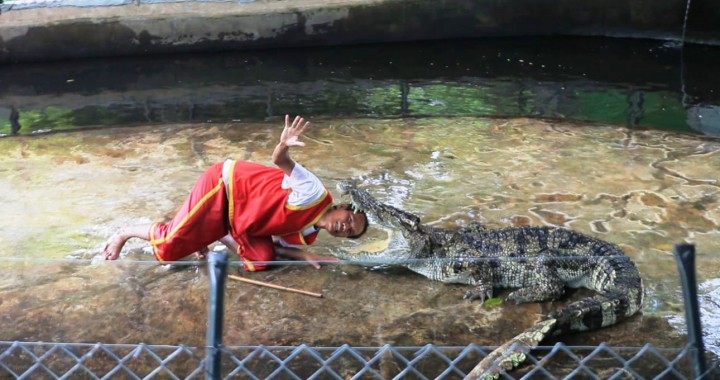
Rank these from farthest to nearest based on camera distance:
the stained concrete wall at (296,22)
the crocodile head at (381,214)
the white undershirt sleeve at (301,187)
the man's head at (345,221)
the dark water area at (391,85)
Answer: the stained concrete wall at (296,22) → the dark water area at (391,85) → the crocodile head at (381,214) → the man's head at (345,221) → the white undershirt sleeve at (301,187)

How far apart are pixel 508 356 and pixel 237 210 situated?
1495 mm

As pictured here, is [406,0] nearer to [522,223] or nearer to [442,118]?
[442,118]

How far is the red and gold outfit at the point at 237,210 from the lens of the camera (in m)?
3.58

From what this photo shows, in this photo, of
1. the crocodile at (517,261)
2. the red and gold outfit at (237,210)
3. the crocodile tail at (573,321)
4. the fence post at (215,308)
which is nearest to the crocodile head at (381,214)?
the crocodile at (517,261)

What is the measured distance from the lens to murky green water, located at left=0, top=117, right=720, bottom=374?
3289 mm

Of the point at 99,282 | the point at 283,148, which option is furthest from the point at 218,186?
the point at 99,282

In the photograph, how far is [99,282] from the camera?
12.0 feet

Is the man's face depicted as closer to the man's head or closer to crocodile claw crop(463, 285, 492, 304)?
the man's head

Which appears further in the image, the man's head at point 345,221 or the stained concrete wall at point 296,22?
the stained concrete wall at point 296,22

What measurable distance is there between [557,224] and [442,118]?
256 cm

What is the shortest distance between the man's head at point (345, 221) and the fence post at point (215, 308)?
1.96 metres

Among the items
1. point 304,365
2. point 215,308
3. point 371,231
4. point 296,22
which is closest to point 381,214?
point 371,231

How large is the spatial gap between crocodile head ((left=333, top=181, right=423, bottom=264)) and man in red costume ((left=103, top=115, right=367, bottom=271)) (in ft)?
0.27

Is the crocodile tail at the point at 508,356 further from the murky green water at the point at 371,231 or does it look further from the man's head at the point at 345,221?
the man's head at the point at 345,221
